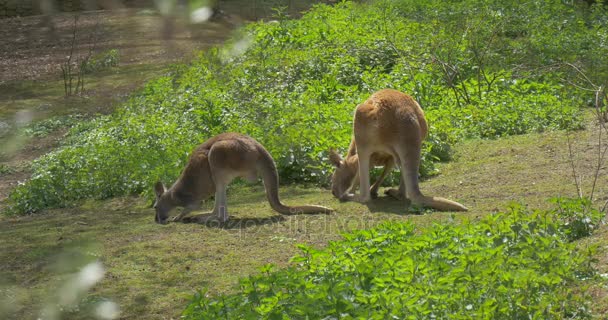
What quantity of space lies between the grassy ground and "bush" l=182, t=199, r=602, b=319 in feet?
1.13

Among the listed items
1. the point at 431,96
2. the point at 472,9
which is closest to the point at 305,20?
the point at 472,9

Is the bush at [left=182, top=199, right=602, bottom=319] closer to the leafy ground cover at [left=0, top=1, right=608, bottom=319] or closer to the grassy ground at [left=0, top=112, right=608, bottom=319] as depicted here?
the leafy ground cover at [left=0, top=1, right=608, bottom=319]

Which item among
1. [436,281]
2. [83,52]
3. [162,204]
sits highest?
[436,281]

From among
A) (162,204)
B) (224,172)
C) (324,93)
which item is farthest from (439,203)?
(324,93)

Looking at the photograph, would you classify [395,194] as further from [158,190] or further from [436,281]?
[436,281]

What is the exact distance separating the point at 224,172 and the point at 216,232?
544 millimetres

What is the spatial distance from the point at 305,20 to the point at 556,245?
12.7 meters

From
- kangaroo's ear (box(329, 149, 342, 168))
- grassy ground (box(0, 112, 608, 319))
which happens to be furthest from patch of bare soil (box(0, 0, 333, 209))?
kangaroo's ear (box(329, 149, 342, 168))

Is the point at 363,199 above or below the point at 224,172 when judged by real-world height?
below

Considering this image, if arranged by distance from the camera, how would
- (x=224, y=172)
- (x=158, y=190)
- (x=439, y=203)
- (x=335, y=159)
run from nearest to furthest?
(x=439, y=203)
(x=224, y=172)
(x=158, y=190)
(x=335, y=159)

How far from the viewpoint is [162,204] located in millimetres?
8469

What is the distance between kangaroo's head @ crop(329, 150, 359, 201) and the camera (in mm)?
8602

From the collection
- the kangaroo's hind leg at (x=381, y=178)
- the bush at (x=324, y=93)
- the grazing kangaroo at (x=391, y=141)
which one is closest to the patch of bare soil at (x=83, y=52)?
the bush at (x=324, y=93)

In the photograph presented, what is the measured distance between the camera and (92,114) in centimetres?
1611
